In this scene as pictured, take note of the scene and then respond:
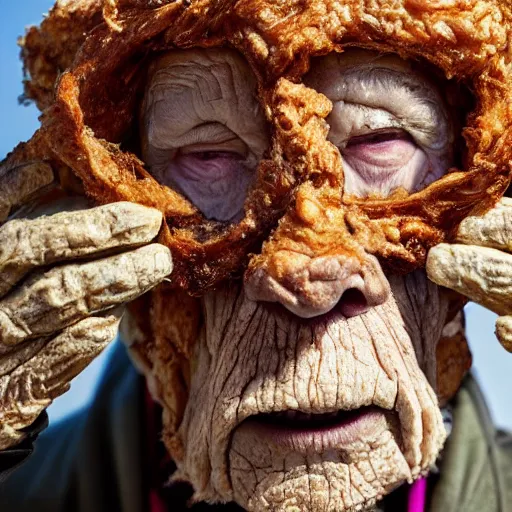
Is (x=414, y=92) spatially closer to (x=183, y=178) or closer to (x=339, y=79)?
(x=339, y=79)

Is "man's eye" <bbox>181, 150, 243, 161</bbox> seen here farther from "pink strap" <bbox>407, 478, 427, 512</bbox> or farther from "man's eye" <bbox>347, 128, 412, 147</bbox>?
"pink strap" <bbox>407, 478, 427, 512</bbox>

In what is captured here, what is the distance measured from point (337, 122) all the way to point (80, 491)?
1.80 metres

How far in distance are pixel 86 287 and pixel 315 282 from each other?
21.3 inches

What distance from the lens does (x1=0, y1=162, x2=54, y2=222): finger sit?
249 cm

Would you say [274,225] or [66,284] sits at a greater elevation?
[274,225]

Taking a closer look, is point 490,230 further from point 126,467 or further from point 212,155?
point 126,467

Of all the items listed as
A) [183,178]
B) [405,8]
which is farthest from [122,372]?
[405,8]

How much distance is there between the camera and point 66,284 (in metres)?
2.08

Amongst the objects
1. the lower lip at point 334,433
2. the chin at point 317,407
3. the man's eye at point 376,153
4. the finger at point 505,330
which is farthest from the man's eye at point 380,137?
the lower lip at point 334,433

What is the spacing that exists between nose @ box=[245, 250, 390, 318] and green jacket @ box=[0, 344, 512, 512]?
124 cm

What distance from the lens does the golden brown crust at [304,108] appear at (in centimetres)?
216

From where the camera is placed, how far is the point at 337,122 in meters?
2.28

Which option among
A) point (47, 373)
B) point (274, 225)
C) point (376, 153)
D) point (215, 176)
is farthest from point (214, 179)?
point (47, 373)

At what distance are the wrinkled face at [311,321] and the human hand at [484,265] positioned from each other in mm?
148
